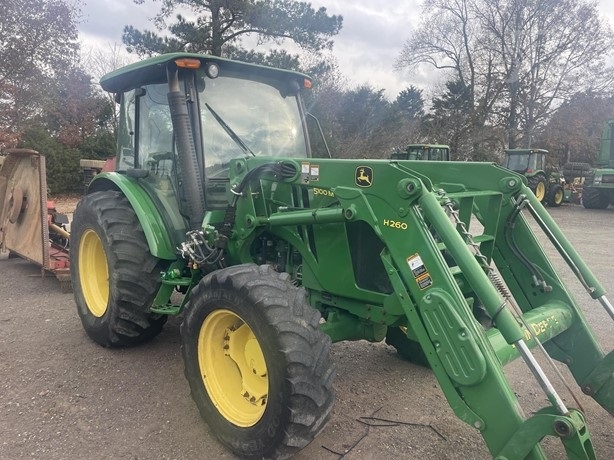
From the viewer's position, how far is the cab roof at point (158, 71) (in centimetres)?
372

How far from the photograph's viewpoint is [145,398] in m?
3.54

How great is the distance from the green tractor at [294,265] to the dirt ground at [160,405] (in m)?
0.23

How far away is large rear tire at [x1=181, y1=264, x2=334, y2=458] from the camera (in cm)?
260

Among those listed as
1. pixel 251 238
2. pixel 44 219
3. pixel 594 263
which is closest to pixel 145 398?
pixel 251 238

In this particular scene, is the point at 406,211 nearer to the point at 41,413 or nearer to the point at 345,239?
the point at 345,239

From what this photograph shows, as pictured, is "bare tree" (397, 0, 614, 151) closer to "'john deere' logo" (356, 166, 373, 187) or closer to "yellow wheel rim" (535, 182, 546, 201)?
"yellow wheel rim" (535, 182, 546, 201)

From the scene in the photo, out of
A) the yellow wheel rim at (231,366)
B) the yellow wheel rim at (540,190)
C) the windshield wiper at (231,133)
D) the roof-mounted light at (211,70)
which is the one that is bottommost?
the yellow wheel rim at (231,366)

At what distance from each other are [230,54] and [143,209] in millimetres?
16286

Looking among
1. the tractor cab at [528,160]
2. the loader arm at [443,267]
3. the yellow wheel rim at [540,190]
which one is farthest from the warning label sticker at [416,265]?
the tractor cab at [528,160]

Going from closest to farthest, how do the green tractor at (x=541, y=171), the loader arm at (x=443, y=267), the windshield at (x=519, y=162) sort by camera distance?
the loader arm at (x=443, y=267) → the green tractor at (x=541, y=171) → the windshield at (x=519, y=162)

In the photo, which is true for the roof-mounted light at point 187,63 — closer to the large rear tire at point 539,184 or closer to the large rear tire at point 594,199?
the large rear tire at point 539,184

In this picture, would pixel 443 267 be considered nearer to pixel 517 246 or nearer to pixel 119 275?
pixel 517 246

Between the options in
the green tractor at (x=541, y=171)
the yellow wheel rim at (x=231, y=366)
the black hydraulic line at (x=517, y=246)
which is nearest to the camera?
the yellow wheel rim at (x=231, y=366)

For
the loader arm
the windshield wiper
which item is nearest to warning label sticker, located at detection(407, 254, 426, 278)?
the loader arm
